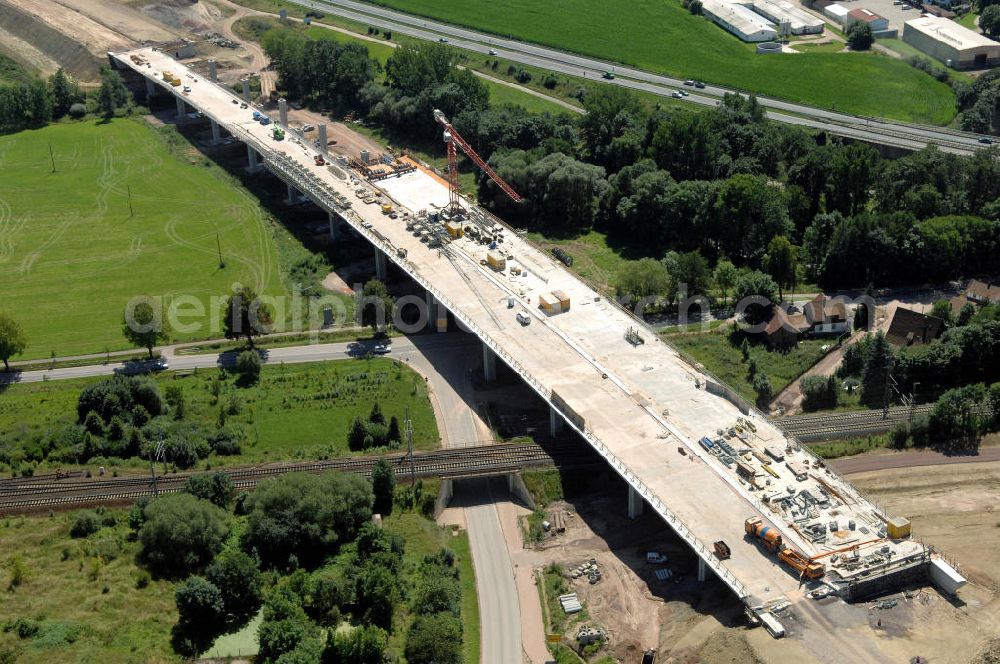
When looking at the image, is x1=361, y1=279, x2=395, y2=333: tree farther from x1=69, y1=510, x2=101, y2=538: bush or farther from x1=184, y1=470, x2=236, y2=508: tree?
x1=69, y1=510, x2=101, y2=538: bush

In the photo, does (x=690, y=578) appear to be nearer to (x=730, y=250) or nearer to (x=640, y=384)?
(x=640, y=384)

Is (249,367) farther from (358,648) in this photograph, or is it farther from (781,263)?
(781,263)

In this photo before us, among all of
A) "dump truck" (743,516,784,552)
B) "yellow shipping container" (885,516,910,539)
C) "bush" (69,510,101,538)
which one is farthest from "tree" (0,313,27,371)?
"yellow shipping container" (885,516,910,539)

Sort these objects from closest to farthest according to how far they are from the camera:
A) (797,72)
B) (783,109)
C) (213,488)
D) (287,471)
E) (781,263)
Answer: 1. (213,488)
2. (287,471)
3. (781,263)
4. (783,109)
5. (797,72)

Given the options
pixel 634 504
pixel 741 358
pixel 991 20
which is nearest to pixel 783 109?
pixel 991 20

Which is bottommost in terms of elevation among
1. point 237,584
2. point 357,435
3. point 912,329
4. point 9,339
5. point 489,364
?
point 9,339

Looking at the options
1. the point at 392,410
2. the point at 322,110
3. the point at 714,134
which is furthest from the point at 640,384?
the point at 322,110

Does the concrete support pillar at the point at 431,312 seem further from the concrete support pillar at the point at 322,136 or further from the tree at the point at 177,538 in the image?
the concrete support pillar at the point at 322,136
